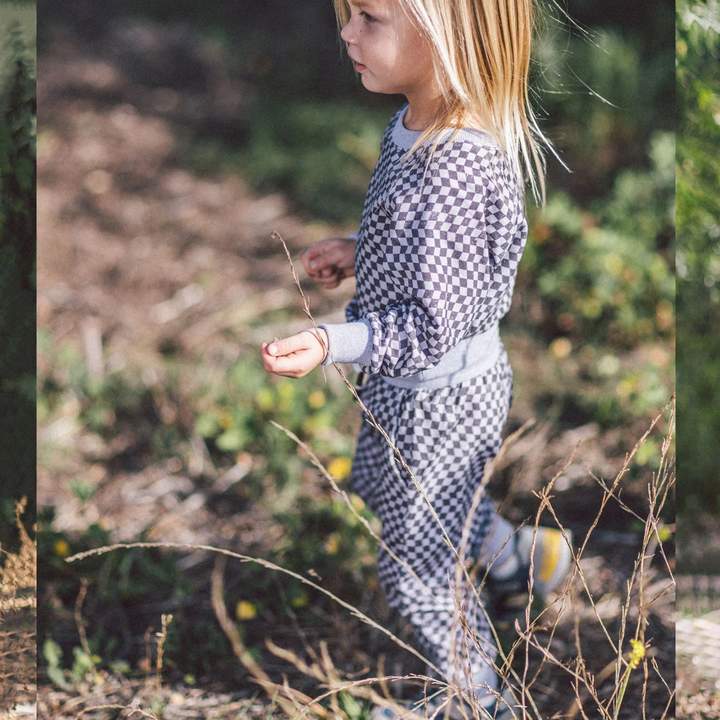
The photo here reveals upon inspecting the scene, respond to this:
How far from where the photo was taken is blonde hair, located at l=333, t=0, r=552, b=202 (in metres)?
1.32

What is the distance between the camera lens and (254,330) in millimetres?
3334

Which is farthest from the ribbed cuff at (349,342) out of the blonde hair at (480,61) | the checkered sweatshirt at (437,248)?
the blonde hair at (480,61)

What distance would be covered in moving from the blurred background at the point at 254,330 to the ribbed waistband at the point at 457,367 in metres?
0.35

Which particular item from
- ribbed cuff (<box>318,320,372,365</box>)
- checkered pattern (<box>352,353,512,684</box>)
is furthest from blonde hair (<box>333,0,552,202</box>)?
checkered pattern (<box>352,353,512,684</box>)

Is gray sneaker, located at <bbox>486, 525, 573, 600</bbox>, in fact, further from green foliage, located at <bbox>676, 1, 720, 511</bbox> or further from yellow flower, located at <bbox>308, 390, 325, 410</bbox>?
yellow flower, located at <bbox>308, 390, 325, 410</bbox>

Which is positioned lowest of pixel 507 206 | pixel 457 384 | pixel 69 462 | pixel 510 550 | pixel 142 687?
pixel 69 462

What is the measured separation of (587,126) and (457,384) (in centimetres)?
300

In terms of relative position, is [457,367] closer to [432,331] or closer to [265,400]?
[432,331]

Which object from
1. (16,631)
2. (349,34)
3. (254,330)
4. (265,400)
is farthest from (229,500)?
(349,34)

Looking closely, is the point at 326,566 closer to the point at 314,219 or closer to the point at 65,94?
the point at 314,219

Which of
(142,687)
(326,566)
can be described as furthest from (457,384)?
(142,687)

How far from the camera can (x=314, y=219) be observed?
415cm

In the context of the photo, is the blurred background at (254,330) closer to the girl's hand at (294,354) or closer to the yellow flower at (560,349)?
the yellow flower at (560,349)

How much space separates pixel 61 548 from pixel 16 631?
626 millimetres
